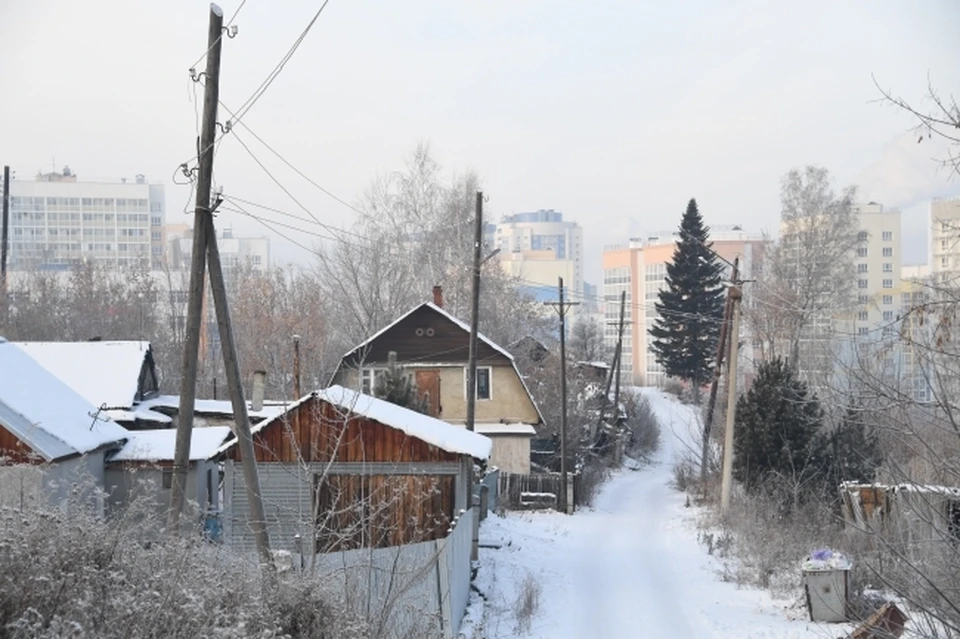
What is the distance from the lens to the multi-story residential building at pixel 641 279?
328 ft

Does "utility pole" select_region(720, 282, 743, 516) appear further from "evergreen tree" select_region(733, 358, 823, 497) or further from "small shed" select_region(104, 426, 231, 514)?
"small shed" select_region(104, 426, 231, 514)

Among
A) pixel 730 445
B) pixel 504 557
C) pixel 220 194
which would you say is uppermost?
pixel 220 194

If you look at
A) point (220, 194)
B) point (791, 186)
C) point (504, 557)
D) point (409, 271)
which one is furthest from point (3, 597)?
point (791, 186)

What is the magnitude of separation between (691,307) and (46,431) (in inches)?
1912

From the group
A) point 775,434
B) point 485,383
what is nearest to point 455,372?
point 485,383

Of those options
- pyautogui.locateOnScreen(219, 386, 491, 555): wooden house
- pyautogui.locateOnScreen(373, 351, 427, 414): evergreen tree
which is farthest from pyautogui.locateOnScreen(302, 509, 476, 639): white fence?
pyautogui.locateOnScreen(373, 351, 427, 414): evergreen tree

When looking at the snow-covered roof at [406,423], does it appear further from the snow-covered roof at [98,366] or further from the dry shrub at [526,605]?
the snow-covered roof at [98,366]

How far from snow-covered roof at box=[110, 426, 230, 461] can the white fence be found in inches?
242

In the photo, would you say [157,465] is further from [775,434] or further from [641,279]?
[641,279]

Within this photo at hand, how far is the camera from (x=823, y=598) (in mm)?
14805

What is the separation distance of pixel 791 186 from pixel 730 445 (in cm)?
2341

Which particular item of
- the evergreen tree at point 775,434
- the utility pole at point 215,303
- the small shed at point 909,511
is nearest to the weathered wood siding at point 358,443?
the utility pole at point 215,303

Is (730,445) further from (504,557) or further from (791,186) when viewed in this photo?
(791,186)

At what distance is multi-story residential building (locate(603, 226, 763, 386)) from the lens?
328 feet
